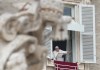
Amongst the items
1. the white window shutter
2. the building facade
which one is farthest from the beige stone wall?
the white window shutter

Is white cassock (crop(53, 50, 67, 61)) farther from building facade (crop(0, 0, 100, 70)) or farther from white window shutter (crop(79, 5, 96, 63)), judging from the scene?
white window shutter (crop(79, 5, 96, 63))

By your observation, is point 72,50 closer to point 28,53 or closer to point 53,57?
point 53,57

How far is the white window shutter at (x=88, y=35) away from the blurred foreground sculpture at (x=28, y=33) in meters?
13.8

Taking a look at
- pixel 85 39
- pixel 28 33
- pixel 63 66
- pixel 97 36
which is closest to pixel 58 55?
pixel 63 66

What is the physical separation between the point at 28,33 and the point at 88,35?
1417 centimetres

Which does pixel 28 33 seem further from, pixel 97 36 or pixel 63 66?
pixel 97 36

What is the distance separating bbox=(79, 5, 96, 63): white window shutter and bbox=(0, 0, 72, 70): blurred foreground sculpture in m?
13.8

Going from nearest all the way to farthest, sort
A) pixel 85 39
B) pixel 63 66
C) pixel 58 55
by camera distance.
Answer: pixel 63 66, pixel 58 55, pixel 85 39

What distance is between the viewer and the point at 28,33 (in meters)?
→ 1.81

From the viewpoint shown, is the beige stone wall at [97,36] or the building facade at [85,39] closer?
the building facade at [85,39]

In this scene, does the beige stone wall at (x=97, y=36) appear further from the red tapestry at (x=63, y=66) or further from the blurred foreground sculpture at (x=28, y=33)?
the blurred foreground sculpture at (x=28, y=33)

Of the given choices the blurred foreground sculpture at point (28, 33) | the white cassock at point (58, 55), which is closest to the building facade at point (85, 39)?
the white cassock at point (58, 55)

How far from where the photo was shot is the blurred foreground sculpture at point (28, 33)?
5.60ft

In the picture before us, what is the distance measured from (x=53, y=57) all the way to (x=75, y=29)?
3.76 ft
